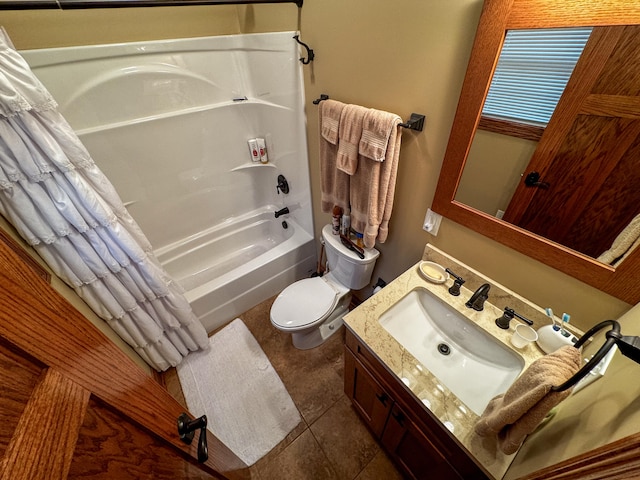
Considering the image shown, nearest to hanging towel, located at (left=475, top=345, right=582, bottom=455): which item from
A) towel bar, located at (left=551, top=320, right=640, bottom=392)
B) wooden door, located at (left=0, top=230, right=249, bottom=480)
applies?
towel bar, located at (left=551, top=320, right=640, bottom=392)

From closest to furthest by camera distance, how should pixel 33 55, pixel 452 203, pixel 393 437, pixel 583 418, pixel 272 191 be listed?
pixel 583 418, pixel 452 203, pixel 393 437, pixel 33 55, pixel 272 191

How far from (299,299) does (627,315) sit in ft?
4.61

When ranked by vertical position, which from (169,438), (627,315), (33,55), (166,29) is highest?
(166,29)

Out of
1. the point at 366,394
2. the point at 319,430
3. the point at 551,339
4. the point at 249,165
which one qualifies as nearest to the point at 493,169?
the point at 551,339

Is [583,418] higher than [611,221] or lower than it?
lower

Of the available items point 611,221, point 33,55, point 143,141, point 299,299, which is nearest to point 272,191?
point 143,141

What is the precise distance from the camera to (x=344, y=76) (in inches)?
49.0

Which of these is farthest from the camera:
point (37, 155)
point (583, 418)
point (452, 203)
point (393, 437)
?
point (393, 437)

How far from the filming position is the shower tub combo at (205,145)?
162 centimetres

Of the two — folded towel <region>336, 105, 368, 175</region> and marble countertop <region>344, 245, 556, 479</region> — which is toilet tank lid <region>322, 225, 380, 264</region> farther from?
folded towel <region>336, 105, 368, 175</region>

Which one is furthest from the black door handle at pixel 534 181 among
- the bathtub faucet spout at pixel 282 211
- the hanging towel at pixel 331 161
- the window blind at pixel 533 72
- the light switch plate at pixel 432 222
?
the bathtub faucet spout at pixel 282 211

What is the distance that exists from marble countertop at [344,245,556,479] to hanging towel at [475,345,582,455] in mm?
87

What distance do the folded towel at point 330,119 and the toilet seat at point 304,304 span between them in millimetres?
939

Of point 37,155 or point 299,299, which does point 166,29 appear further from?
point 299,299
